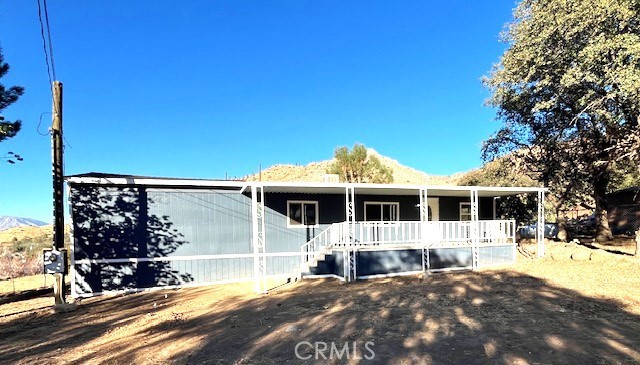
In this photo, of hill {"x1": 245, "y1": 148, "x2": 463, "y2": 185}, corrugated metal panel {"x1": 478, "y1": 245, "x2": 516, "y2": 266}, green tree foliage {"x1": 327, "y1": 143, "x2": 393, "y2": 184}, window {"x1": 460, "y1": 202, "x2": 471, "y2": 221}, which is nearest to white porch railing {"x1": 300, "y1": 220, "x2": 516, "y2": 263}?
corrugated metal panel {"x1": 478, "y1": 245, "x2": 516, "y2": 266}

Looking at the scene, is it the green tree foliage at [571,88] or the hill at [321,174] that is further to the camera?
the hill at [321,174]

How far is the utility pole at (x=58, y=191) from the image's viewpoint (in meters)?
9.66

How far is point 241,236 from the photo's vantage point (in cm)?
1331

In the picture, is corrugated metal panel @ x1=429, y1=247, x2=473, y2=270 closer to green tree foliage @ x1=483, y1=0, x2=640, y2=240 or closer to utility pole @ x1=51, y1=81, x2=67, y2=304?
green tree foliage @ x1=483, y1=0, x2=640, y2=240

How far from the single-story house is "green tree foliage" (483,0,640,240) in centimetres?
327

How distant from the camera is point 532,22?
42.0 feet

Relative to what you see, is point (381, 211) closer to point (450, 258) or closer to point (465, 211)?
point (450, 258)

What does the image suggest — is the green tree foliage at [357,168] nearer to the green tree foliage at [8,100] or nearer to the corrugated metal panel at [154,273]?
the corrugated metal panel at [154,273]

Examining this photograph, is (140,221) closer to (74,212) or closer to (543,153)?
(74,212)

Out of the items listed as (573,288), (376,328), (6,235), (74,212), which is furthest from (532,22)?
(6,235)

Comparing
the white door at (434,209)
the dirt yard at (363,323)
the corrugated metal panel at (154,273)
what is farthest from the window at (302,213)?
the white door at (434,209)

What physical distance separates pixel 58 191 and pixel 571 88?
14.9 m

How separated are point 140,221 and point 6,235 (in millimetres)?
31742

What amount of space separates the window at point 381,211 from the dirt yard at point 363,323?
4.53 metres
